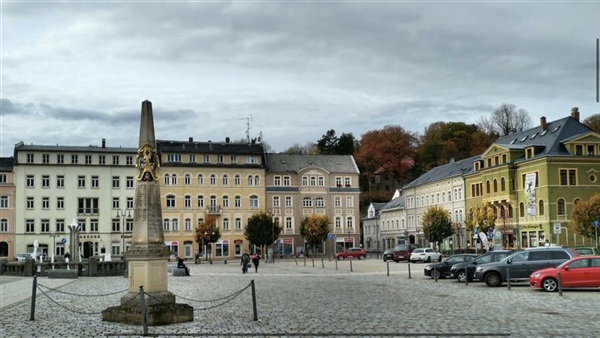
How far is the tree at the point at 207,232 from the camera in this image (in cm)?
8244

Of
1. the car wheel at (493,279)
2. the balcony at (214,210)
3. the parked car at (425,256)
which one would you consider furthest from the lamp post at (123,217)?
the car wheel at (493,279)

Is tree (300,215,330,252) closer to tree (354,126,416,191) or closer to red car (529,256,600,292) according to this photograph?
tree (354,126,416,191)

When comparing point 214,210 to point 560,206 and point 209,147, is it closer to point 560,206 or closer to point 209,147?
point 209,147

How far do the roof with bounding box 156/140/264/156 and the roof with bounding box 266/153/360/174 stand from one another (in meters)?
3.05

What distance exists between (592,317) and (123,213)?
75.4 meters

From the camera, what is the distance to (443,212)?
3216 inches

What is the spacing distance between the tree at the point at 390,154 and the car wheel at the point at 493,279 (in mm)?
90937

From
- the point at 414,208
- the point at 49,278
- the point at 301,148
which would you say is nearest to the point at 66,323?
the point at 49,278

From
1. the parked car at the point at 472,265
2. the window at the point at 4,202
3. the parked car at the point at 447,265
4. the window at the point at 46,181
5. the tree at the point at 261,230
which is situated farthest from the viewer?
the window at the point at 46,181

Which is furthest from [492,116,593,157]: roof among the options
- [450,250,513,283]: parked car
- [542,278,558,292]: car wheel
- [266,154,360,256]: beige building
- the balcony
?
[542,278,558,292]: car wheel

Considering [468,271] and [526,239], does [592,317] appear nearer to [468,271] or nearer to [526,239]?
[468,271]

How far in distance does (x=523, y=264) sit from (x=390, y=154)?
9108 cm

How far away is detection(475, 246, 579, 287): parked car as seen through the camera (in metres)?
30.3

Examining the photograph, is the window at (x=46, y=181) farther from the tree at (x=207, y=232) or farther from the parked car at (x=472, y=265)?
the parked car at (x=472, y=265)
